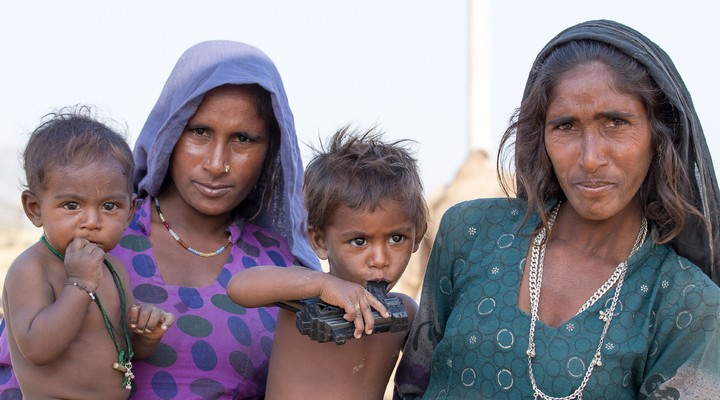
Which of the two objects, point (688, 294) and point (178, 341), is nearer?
point (688, 294)

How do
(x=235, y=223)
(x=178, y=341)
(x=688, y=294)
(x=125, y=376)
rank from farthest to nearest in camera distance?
(x=235, y=223), (x=178, y=341), (x=125, y=376), (x=688, y=294)

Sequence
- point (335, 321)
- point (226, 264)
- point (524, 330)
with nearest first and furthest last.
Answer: point (335, 321) < point (524, 330) < point (226, 264)

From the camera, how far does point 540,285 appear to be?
3137 mm

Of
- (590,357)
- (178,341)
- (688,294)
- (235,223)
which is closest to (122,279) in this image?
(178,341)

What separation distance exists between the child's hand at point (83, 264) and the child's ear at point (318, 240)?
770 millimetres

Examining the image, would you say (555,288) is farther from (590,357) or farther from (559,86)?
(559,86)

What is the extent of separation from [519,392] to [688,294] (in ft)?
1.96

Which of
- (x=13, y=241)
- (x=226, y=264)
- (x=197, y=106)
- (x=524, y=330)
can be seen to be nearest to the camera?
(x=524, y=330)

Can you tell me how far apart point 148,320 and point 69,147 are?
0.65 metres

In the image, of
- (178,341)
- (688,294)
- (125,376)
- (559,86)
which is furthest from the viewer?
(178,341)

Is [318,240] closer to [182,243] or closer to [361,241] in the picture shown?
[361,241]

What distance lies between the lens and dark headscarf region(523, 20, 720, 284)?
293 cm

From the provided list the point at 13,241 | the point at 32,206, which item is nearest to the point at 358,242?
the point at 32,206

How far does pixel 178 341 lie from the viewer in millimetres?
3611
